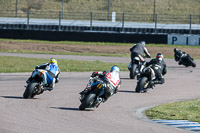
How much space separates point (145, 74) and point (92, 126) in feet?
22.6

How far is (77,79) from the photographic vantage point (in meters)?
19.2

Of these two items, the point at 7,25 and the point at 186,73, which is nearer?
the point at 186,73

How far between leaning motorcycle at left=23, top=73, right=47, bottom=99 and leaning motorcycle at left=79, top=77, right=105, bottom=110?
2055mm

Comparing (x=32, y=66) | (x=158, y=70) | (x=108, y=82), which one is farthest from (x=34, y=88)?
(x=32, y=66)

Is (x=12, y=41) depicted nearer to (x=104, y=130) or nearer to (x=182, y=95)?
(x=182, y=95)

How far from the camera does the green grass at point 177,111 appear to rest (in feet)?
34.7

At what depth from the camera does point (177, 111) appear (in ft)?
37.6

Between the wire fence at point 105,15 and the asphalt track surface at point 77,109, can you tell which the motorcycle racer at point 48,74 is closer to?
the asphalt track surface at point 77,109

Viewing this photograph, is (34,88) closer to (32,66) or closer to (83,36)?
(32,66)

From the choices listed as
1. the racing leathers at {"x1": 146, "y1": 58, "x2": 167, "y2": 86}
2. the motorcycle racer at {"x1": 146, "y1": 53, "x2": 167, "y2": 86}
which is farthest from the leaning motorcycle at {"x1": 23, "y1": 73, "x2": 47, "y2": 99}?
the racing leathers at {"x1": 146, "y1": 58, "x2": 167, "y2": 86}

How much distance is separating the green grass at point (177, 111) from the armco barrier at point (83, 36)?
24.5 m

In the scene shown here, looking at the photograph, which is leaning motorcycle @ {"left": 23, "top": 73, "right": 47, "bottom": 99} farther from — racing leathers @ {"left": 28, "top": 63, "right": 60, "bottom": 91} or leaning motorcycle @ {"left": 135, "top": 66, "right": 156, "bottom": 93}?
leaning motorcycle @ {"left": 135, "top": 66, "right": 156, "bottom": 93}

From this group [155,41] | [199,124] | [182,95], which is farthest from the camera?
[155,41]

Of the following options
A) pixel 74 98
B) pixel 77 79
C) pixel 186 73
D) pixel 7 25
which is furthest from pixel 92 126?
pixel 7 25
